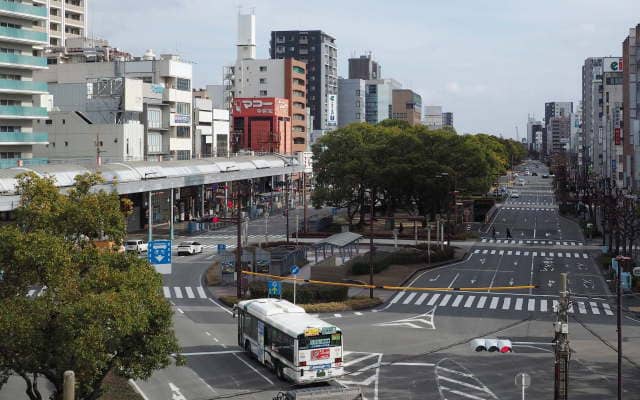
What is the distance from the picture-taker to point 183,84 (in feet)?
336

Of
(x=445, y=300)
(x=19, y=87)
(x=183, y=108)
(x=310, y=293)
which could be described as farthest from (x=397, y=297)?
(x=183, y=108)

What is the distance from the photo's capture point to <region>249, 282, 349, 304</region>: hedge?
4444cm

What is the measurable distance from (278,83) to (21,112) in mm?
83565

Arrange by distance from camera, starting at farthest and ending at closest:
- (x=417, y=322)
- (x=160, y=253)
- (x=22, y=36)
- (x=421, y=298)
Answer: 1. (x=22, y=36)
2. (x=421, y=298)
3. (x=417, y=322)
4. (x=160, y=253)

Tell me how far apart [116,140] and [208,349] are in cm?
5575

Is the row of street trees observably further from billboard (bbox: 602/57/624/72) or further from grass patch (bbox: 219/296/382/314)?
billboard (bbox: 602/57/624/72)

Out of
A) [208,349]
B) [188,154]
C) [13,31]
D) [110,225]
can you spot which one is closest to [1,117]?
[13,31]

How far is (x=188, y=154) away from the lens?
101 metres

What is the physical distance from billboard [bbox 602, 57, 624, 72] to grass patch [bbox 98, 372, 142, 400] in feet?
466

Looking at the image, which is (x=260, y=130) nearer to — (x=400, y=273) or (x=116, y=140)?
(x=116, y=140)

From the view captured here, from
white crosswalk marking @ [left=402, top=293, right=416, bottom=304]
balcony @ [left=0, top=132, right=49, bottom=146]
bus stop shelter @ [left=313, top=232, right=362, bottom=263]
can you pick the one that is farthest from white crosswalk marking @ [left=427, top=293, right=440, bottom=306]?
balcony @ [left=0, top=132, right=49, bottom=146]

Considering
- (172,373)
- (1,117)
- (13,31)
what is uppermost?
(13,31)

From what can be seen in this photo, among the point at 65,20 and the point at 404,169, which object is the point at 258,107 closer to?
the point at 65,20

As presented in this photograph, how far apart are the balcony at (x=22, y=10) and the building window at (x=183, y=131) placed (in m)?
27.2
